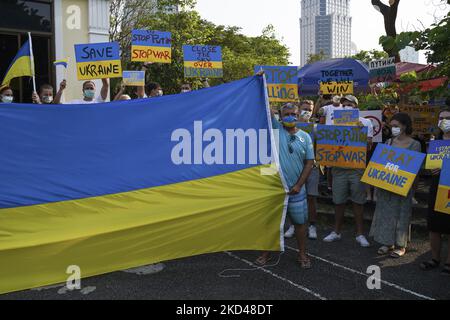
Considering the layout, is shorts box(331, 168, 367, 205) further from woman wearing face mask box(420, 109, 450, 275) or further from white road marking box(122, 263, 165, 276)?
white road marking box(122, 263, 165, 276)

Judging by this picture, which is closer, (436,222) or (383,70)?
(436,222)

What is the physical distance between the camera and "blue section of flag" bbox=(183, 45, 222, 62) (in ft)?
28.1

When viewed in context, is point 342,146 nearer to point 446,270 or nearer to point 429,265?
point 429,265

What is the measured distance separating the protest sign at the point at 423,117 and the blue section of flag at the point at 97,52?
4796 mm

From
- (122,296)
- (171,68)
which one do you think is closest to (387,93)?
(122,296)

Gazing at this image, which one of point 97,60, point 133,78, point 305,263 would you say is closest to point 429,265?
point 305,263

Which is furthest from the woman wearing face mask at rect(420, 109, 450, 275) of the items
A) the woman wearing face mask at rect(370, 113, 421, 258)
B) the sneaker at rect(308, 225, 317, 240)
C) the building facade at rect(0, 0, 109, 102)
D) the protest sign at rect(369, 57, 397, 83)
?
the building facade at rect(0, 0, 109, 102)

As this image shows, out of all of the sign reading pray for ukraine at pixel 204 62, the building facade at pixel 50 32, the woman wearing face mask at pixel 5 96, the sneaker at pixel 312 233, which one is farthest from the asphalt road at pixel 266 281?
the building facade at pixel 50 32

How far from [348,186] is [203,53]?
4132 millimetres

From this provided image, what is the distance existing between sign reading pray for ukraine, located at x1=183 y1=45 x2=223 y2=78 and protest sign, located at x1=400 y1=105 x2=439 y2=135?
11.4 feet

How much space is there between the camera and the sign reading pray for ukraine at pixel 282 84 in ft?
21.1

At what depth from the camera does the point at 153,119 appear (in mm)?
4691

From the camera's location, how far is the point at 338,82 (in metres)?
7.90

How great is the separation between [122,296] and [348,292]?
2.13m
